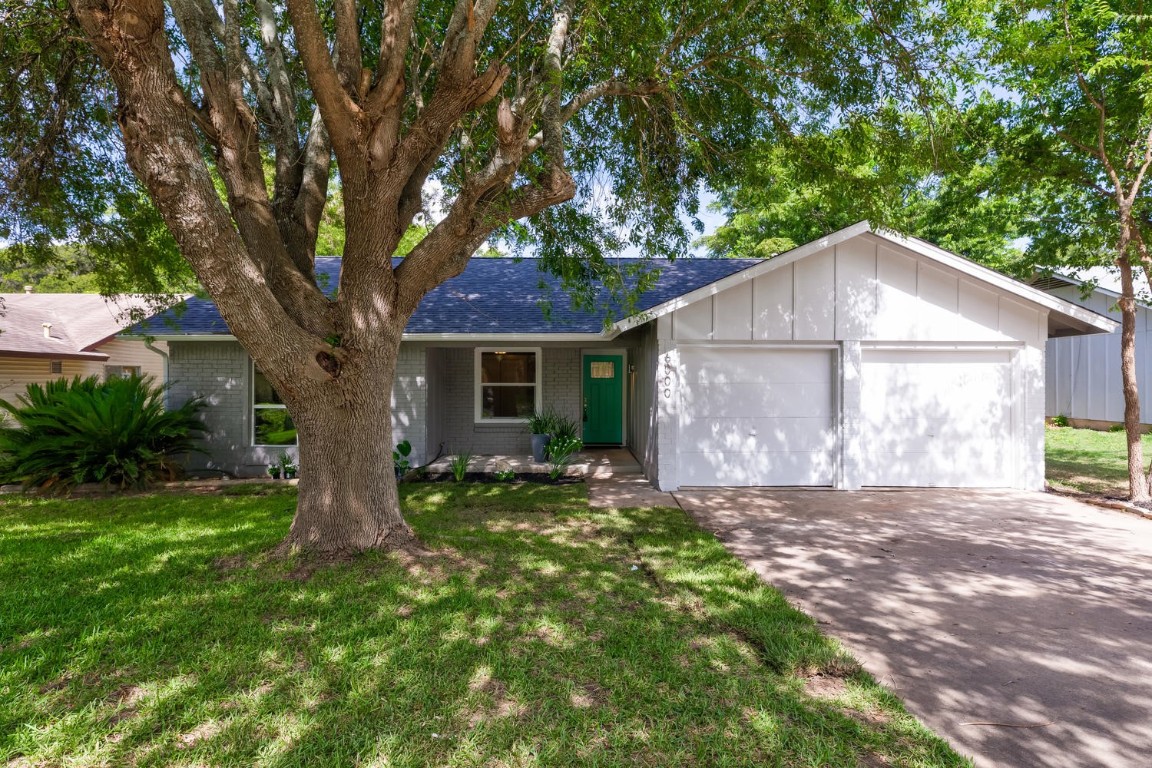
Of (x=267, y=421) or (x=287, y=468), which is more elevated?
(x=267, y=421)

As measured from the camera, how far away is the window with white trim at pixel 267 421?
971 cm

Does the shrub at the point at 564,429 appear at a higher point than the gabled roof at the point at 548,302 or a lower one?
lower

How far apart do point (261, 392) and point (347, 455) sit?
20.6ft

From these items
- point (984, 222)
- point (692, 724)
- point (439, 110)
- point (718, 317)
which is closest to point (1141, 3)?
Answer: point (718, 317)

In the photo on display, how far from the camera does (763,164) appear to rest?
744cm

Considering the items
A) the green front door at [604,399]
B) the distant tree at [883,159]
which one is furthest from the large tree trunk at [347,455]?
the green front door at [604,399]

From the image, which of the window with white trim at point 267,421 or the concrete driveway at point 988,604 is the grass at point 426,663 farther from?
the window with white trim at point 267,421

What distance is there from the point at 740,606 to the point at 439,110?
4.57 metres

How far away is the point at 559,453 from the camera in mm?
Answer: 9586

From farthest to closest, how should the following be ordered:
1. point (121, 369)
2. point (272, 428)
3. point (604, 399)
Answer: point (121, 369), point (604, 399), point (272, 428)

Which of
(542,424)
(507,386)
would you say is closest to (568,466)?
(542,424)

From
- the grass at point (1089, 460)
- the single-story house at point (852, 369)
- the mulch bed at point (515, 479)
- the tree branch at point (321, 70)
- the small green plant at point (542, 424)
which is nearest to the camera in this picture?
the tree branch at point (321, 70)

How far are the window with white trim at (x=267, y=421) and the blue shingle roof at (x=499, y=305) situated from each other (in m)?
1.17

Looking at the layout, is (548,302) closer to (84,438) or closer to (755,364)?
(755,364)
